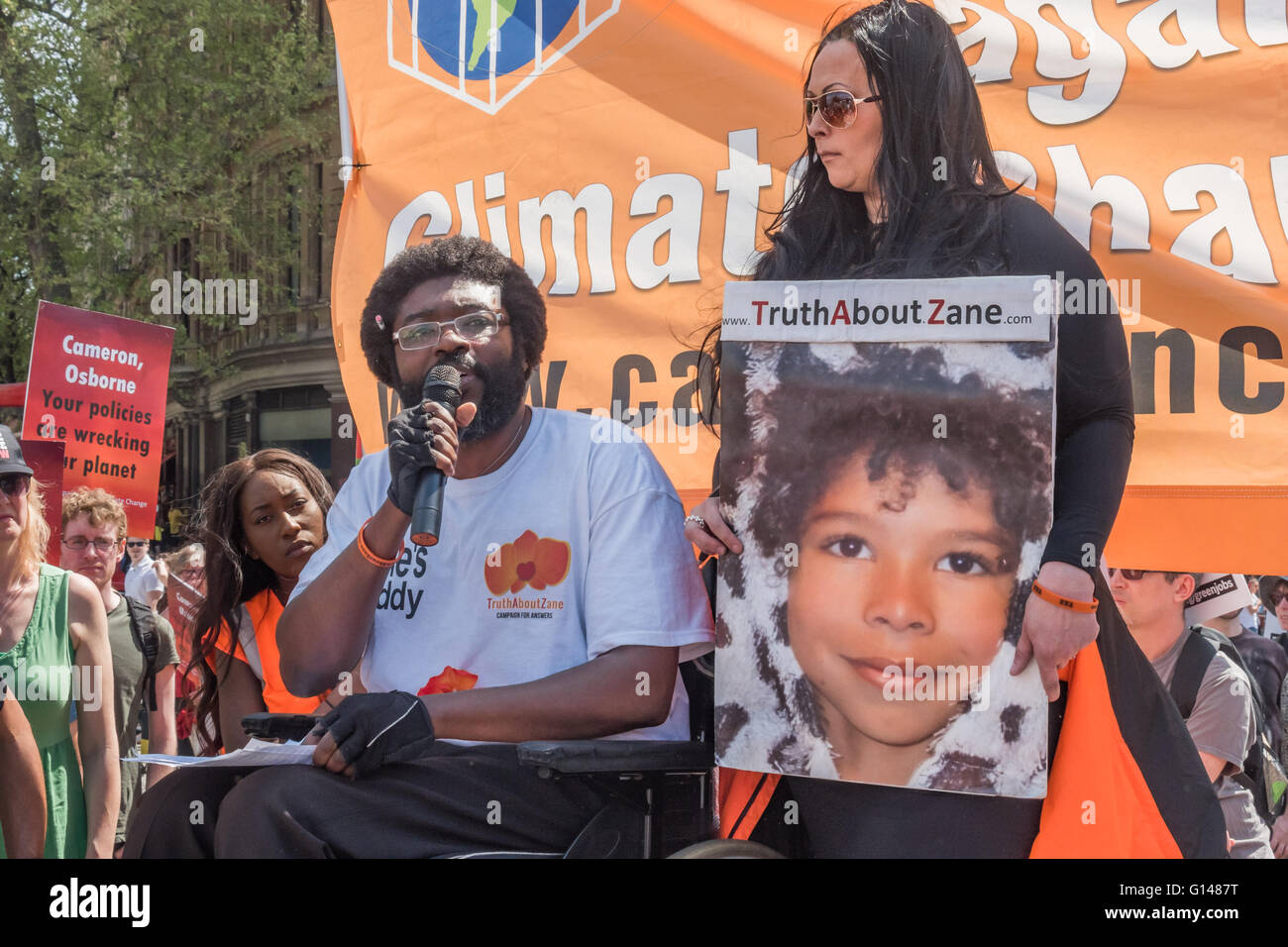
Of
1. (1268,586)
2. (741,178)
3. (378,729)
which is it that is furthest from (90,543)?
(1268,586)

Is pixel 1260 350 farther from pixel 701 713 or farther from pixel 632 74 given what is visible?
pixel 632 74

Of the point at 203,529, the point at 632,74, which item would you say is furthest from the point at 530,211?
the point at 203,529

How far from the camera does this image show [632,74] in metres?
4.23

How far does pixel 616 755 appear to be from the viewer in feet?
7.82

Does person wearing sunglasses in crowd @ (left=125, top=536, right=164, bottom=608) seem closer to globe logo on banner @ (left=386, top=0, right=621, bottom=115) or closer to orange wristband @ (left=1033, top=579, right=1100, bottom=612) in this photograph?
globe logo on banner @ (left=386, top=0, right=621, bottom=115)

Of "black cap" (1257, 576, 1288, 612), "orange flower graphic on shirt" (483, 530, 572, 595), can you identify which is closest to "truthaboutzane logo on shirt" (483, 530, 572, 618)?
"orange flower graphic on shirt" (483, 530, 572, 595)

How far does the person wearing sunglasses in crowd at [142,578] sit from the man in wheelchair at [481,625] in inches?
264

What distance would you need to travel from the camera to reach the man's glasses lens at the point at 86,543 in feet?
17.8

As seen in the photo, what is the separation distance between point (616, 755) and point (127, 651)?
3080mm

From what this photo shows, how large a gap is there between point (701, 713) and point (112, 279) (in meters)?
16.1

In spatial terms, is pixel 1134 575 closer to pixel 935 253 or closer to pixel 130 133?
pixel 935 253

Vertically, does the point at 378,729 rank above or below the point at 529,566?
below

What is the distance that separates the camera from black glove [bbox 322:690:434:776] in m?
2.29
